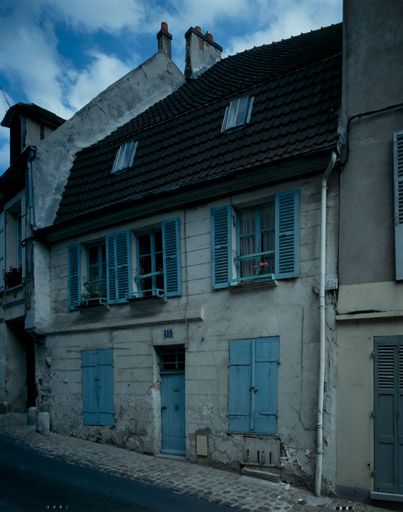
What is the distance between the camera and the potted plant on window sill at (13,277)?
1399 centimetres

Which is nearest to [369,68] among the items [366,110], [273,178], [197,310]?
[366,110]

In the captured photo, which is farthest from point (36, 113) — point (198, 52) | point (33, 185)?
point (198, 52)

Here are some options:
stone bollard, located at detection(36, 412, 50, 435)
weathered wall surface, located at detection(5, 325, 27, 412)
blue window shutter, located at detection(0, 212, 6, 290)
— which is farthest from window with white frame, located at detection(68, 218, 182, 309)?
weathered wall surface, located at detection(5, 325, 27, 412)

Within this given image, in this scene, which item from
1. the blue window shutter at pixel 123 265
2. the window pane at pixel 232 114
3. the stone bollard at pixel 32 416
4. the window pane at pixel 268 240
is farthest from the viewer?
the stone bollard at pixel 32 416

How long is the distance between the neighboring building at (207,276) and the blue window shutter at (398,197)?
3.14 feet

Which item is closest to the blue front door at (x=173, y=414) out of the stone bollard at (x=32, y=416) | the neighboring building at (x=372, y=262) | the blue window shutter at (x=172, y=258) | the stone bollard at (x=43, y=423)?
the blue window shutter at (x=172, y=258)

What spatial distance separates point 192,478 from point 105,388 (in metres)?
3.28

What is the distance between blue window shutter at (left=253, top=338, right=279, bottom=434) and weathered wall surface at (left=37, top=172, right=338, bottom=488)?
0.42ft

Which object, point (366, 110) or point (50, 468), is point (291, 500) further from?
point (366, 110)

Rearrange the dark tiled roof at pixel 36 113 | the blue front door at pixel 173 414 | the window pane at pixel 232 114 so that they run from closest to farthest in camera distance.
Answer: the blue front door at pixel 173 414 < the window pane at pixel 232 114 < the dark tiled roof at pixel 36 113

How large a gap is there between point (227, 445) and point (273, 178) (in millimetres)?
4666

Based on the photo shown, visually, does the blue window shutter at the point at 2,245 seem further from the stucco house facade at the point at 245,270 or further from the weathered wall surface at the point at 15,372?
the stucco house facade at the point at 245,270

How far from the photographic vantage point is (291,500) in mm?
7180

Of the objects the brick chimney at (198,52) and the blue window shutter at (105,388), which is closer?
the blue window shutter at (105,388)
